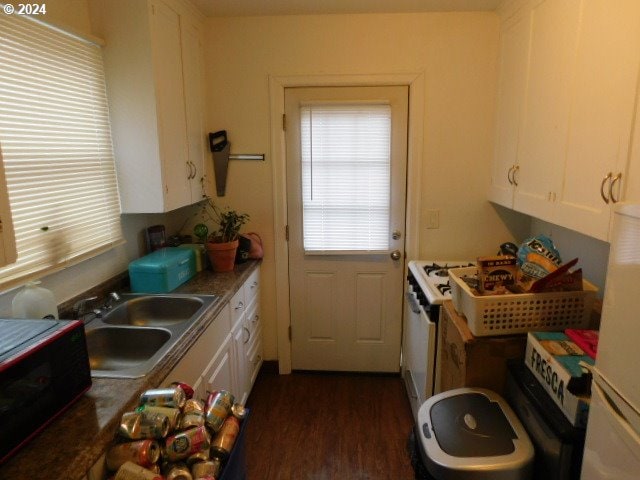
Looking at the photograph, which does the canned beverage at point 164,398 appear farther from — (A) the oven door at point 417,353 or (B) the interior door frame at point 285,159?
(B) the interior door frame at point 285,159

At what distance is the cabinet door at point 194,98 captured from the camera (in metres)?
2.40

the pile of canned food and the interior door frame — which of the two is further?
the interior door frame

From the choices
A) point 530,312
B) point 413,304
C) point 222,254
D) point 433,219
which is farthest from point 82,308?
point 433,219

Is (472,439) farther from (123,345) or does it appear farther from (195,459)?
(123,345)

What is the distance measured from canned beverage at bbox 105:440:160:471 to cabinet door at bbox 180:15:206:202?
1665 mm

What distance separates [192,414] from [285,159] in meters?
1.93

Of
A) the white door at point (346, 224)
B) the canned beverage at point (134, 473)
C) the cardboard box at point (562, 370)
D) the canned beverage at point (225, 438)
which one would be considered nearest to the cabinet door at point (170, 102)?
the white door at point (346, 224)

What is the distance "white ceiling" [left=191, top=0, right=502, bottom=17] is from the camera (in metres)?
2.39

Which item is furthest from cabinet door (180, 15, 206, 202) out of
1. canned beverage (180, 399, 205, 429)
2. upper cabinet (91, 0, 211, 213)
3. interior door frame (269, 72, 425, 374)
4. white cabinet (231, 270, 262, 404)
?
canned beverage (180, 399, 205, 429)

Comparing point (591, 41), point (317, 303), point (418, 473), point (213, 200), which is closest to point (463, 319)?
point (418, 473)

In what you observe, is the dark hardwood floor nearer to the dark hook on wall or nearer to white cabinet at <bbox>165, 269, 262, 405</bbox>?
white cabinet at <bbox>165, 269, 262, 405</bbox>

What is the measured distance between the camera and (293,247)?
9.64 feet

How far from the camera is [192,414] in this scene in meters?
1.18

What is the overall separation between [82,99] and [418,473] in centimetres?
210
